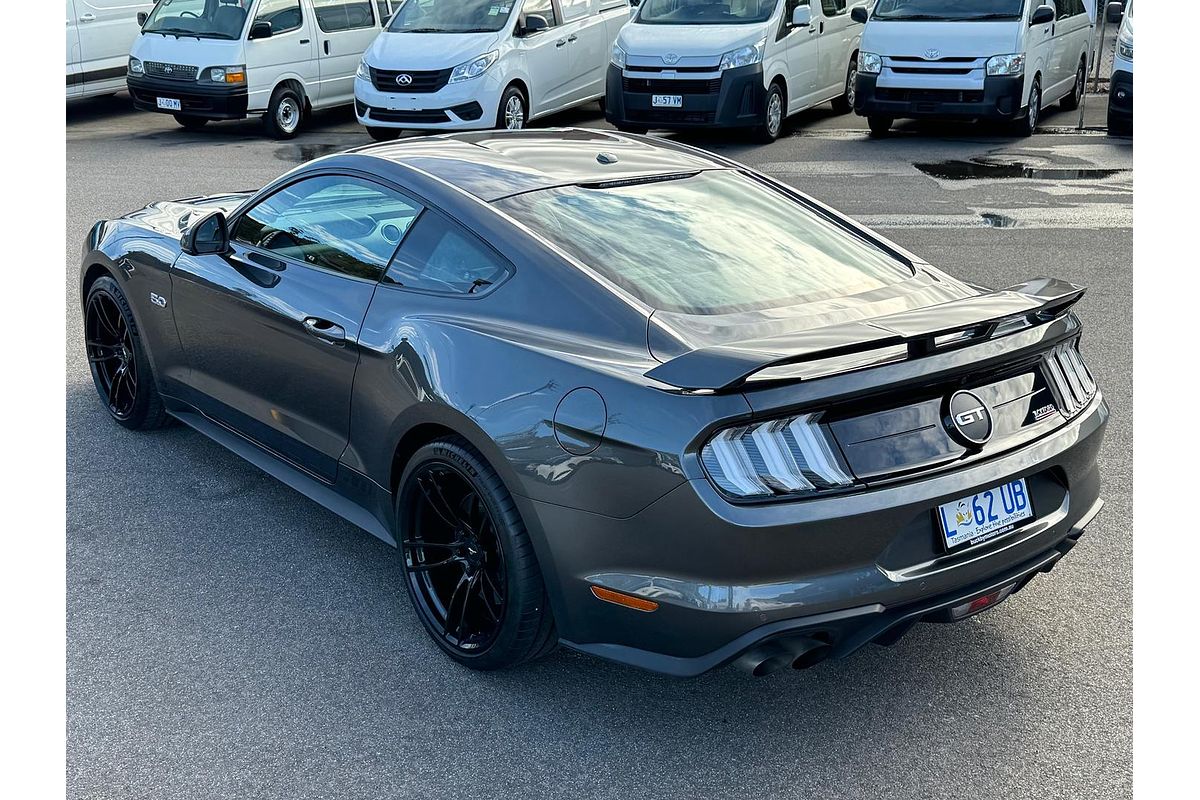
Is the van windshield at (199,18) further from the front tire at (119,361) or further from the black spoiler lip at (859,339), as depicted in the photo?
the black spoiler lip at (859,339)

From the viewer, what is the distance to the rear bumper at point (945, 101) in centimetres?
1393

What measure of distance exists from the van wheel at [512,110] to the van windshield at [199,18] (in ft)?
11.2

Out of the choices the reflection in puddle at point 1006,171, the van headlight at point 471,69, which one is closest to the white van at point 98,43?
the van headlight at point 471,69

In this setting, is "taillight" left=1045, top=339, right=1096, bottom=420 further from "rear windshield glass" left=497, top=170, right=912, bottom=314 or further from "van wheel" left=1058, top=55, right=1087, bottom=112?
"van wheel" left=1058, top=55, right=1087, bottom=112

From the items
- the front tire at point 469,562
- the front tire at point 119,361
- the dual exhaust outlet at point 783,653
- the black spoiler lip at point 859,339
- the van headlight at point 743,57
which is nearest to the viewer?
the black spoiler lip at point 859,339

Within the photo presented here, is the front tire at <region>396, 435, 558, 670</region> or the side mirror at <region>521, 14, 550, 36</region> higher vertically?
the side mirror at <region>521, 14, 550, 36</region>

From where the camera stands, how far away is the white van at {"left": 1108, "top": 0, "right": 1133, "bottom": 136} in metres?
14.0

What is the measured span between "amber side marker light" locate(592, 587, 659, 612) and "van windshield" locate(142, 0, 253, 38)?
43.6ft

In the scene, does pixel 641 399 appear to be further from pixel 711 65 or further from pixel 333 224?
pixel 711 65

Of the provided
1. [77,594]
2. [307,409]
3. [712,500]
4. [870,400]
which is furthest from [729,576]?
[77,594]

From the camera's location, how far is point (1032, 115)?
48.1 ft

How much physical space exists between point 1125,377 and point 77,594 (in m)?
5.03

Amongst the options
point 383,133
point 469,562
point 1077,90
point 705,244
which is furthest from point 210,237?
point 1077,90

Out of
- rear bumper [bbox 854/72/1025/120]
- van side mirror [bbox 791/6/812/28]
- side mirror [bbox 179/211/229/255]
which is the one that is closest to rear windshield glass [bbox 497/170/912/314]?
side mirror [bbox 179/211/229/255]
